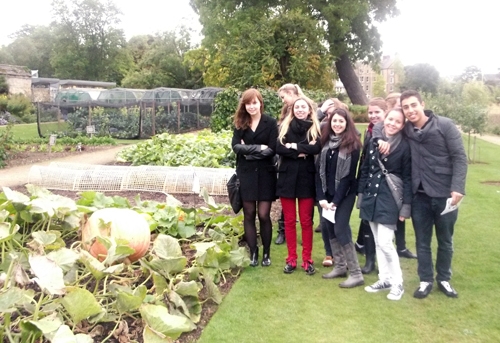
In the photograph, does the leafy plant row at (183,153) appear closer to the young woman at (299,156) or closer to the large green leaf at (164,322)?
the young woman at (299,156)

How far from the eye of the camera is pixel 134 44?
73812 mm

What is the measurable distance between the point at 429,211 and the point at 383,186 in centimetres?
44

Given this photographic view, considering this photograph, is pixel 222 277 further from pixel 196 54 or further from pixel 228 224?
pixel 196 54

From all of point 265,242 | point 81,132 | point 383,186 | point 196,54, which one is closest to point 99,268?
point 265,242

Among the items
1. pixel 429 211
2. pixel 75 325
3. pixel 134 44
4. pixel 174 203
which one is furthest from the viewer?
pixel 134 44

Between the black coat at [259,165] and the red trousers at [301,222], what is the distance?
0.20 m

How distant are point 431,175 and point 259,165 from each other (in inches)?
63.9

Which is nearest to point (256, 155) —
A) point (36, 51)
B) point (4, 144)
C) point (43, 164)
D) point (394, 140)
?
point (394, 140)

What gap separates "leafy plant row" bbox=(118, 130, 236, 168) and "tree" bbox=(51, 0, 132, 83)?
59507mm

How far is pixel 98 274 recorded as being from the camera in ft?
12.3

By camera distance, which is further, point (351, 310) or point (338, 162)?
point (338, 162)

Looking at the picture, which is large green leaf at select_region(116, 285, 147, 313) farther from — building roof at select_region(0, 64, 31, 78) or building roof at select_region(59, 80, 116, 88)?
building roof at select_region(59, 80, 116, 88)

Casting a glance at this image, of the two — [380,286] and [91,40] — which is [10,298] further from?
[91,40]

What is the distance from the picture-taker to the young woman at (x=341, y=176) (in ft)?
16.0
